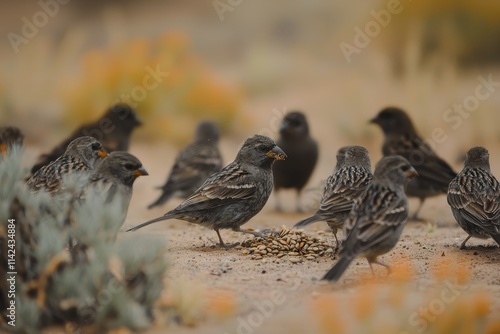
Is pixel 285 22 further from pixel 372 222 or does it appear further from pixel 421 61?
pixel 372 222

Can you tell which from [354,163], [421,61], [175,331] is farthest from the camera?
[421,61]

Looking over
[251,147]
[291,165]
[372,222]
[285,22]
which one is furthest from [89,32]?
[372,222]

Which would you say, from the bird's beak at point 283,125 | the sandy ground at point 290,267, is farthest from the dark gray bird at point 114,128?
the bird's beak at point 283,125

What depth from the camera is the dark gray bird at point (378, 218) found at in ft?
23.7

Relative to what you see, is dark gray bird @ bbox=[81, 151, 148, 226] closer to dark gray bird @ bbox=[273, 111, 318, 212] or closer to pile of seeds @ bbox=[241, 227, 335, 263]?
pile of seeds @ bbox=[241, 227, 335, 263]

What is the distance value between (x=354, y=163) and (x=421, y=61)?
12.2 metres

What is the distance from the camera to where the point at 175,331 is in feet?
20.3

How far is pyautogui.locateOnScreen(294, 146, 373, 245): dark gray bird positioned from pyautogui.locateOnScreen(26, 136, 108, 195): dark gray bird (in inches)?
93.7

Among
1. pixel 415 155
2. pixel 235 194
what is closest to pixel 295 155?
pixel 415 155

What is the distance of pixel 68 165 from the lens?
353 inches

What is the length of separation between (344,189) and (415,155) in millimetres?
3635

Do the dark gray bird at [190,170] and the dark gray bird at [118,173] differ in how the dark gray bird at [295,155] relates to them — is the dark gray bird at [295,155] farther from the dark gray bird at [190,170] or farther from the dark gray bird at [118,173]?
the dark gray bird at [118,173]

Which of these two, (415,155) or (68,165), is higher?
(68,165)

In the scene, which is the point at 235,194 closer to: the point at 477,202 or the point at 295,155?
the point at 477,202
